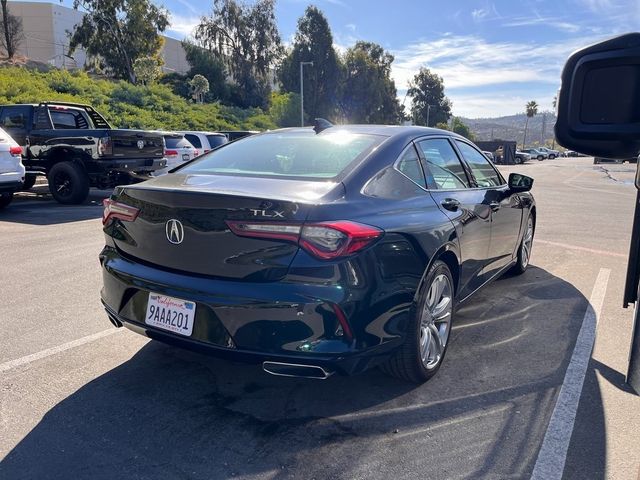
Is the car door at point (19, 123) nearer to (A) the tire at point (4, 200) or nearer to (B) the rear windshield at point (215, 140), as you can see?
(A) the tire at point (4, 200)

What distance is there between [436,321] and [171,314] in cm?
164

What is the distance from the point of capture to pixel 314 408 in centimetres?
296

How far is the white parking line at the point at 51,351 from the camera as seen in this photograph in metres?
3.39

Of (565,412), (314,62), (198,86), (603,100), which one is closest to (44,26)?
(198,86)

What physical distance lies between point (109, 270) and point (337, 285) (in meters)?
1.46

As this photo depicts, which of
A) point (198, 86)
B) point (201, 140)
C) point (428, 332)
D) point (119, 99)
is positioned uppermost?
point (198, 86)

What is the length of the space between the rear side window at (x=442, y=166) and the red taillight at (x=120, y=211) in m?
1.87

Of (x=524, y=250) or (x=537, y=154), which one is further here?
(x=537, y=154)

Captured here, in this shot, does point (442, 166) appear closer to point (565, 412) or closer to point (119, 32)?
point (565, 412)

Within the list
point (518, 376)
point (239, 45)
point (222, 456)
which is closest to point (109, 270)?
point (222, 456)

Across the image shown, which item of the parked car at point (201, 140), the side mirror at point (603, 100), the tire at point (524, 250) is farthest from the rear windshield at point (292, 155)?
the parked car at point (201, 140)

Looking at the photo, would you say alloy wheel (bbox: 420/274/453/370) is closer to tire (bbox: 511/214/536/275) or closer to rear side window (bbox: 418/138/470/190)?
rear side window (bbox: 418/138/470/190)

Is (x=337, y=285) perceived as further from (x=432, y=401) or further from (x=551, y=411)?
(x=551, y=411)

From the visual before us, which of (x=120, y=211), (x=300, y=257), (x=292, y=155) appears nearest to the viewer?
(x=300, y=257)
